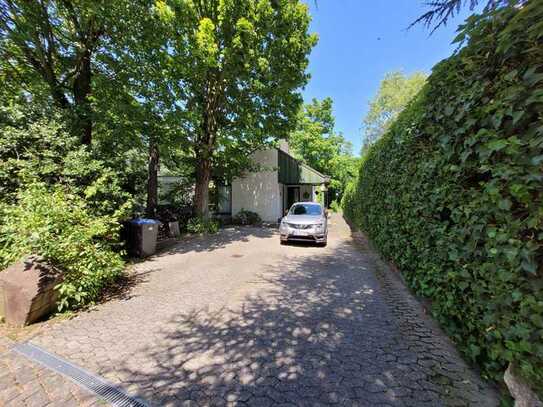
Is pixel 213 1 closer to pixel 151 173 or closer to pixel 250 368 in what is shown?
pixel 151 173

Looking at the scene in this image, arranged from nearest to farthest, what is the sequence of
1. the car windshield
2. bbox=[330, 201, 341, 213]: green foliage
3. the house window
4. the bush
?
the car windshield, the bush, the house window, bbox=[330, 201, 341, 213]: green foliage

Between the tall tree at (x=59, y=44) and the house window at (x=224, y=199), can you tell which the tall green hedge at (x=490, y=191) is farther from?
the house window at (x=224, y=199)

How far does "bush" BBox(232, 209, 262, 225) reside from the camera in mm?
15867

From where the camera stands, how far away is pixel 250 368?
2.58 m

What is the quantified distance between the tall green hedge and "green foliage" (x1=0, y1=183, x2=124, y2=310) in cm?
510

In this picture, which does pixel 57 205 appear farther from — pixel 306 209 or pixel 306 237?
pixel 306 209

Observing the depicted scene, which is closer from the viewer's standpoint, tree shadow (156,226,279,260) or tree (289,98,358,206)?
tree shadow (156,226,279,260)

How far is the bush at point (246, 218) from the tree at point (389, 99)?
63.9 feet

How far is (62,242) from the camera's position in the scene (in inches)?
155

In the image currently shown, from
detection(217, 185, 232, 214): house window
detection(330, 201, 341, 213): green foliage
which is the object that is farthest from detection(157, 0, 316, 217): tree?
detection(330, 201, 341, 213): green foliage

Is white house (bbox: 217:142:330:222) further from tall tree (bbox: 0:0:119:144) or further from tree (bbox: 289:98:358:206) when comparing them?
tree (bbox: 289:98:358:206)

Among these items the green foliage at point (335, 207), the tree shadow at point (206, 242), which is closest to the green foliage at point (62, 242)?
the tree shadow at point (206, 242)

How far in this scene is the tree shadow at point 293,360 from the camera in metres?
2.21

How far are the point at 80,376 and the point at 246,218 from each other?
13.4m
